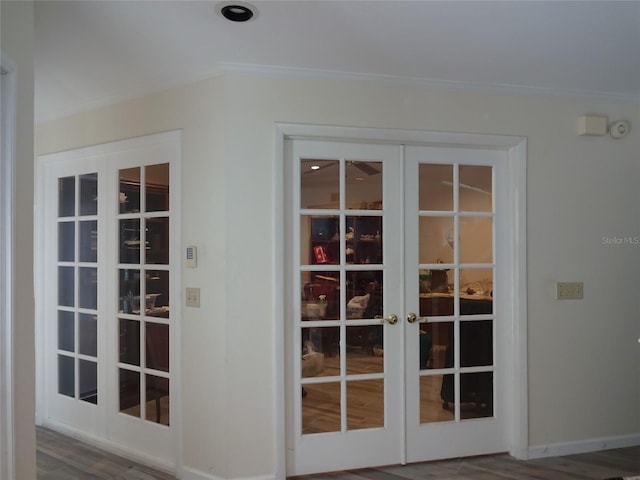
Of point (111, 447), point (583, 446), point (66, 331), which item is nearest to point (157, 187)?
→ point (66, 331)

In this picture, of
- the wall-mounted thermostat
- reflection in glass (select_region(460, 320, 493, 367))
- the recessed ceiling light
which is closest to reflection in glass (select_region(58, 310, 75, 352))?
the wall-mounted thermostat

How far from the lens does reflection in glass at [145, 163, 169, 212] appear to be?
2.79 meters

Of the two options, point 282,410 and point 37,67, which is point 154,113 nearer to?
point 37,67

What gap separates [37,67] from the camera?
8.20 ft

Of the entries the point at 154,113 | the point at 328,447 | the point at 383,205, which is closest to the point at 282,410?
the point at 328,447

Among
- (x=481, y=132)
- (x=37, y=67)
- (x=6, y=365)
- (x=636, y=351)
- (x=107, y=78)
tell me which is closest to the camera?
(x=6, y=365)

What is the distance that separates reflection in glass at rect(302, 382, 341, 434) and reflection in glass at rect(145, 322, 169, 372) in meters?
0.91

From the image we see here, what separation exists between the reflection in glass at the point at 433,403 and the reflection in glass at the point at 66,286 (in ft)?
8.45

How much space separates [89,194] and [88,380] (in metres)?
1.33

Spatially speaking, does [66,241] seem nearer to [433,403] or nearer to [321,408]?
[321,408]

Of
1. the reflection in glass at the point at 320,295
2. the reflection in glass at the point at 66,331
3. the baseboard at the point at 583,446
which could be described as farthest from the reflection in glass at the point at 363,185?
the reflection in glass at the point at 66,331

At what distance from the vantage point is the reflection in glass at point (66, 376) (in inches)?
128

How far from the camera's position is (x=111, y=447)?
2990 millimetres

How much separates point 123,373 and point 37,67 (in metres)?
1.95
